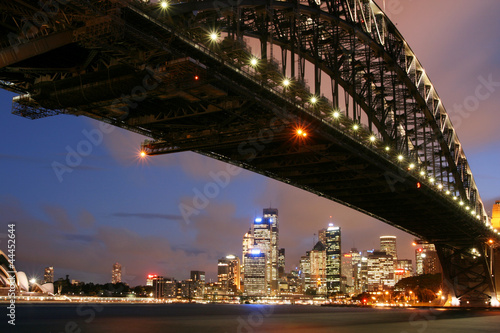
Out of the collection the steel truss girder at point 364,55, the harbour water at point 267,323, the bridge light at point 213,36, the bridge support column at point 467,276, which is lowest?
Result: the harbour water at point 267,323

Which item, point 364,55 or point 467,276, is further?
point 467,276

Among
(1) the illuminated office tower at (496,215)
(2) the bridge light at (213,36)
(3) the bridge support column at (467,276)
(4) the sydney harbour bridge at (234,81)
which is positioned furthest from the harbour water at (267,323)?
(2) the bridge light at (213,36)

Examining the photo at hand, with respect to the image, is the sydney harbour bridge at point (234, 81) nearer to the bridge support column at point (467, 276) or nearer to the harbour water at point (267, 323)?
the harbour water at point (267, 323)

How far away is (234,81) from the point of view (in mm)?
34094

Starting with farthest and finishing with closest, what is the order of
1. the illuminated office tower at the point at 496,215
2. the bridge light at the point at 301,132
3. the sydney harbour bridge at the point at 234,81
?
the illuminated office tower at the point at 496,215
the bridge light at the point at 301,132
the sydney harbour bridge at the point at 234,81

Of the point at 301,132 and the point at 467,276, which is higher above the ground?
the point at 301,132

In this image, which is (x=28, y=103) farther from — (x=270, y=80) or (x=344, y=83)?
(x=344, y=83)

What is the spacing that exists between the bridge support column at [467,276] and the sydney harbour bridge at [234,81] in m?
22.3

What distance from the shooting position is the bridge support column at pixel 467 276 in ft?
302

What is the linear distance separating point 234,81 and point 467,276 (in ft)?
247

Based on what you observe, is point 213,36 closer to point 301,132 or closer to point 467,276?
point 301,132

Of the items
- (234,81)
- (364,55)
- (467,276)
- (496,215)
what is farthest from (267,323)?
(496,215)

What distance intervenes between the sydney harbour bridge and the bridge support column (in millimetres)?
22280

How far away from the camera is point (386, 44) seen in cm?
6575
